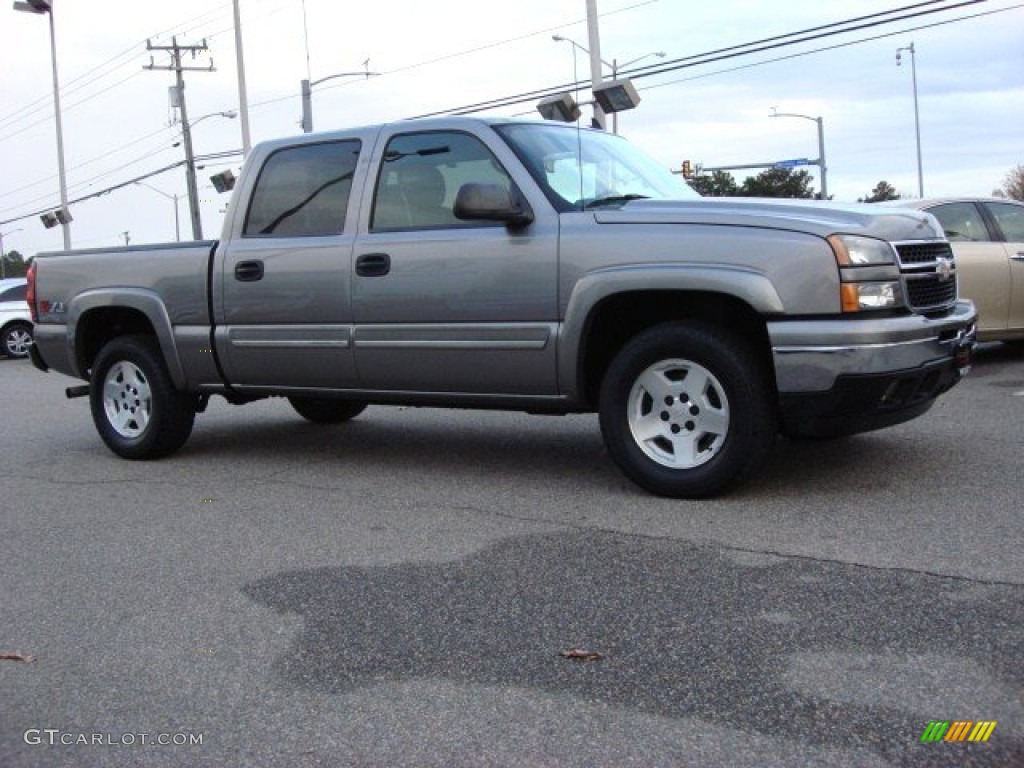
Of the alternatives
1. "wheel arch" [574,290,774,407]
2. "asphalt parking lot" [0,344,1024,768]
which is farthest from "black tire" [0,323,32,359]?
"wheel arch" [574,290,774,407]

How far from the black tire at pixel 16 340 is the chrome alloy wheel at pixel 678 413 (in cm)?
1788

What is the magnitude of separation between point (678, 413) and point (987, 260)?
18.0 feet

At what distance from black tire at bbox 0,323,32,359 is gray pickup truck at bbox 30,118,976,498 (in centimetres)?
1445

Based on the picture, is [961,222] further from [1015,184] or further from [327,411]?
[1015,184]

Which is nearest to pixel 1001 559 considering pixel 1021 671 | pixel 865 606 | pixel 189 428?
pixel 865 606

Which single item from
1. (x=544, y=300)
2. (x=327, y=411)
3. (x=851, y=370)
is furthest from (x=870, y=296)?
(x=327, y=411)

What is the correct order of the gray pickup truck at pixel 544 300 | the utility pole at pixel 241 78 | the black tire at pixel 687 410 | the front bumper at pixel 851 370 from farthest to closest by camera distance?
1. the utility pole at pixel 241 78
2. the black tire at pixel 687 410
3. the gray pickup truck at pixel 544 300
4. the front bumper at pixel 851 370

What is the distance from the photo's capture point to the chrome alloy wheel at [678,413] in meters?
5.16

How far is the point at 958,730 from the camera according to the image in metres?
2.82

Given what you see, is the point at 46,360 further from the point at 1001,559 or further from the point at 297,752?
the point at 1001,559

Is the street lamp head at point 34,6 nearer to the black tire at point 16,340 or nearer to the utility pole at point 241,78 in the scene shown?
the utility pole at point 241,78

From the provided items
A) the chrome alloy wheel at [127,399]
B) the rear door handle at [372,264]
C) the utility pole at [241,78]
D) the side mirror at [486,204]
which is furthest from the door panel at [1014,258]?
the utility pole at [241,78]

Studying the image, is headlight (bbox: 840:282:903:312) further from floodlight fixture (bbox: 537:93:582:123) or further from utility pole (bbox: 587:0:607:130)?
utility pole (bbox: 587:0:607:130)

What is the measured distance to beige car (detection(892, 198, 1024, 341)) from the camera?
9.40 metres
